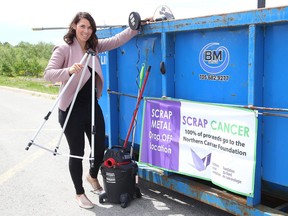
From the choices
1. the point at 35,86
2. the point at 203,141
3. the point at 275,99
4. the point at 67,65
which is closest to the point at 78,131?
the point at 67,65

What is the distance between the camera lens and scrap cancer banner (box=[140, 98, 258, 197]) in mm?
3113

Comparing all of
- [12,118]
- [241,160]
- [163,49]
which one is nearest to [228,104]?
[241,160]

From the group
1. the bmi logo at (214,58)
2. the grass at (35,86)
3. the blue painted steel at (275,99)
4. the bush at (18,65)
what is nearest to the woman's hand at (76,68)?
the bmi logo at (214,58)

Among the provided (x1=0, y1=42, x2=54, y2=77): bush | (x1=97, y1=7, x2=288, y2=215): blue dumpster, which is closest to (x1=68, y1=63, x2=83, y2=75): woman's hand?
(x1=97, y1=7, x2=288, y2=215): blue dumpster

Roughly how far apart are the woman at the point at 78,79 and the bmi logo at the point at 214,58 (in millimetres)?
920

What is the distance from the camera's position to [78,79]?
12.7ft

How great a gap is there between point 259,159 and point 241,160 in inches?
5.6

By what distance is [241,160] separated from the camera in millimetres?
3150

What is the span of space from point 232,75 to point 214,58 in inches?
9.3

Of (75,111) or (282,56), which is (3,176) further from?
(282,56)

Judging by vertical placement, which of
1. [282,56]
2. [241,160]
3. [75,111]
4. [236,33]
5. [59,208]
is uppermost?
[236,33]

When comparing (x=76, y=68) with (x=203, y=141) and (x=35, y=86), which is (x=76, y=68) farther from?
(x=35, y=86)

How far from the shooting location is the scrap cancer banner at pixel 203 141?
311 centimetres

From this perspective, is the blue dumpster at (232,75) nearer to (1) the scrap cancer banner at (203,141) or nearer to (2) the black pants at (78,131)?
(1) the scrap cancer banner at (203,141)
